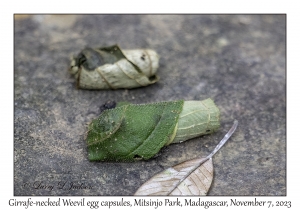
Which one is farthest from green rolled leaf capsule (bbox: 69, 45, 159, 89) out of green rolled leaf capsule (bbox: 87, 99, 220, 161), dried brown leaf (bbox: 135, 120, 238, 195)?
dried brown leaf (bbox: 135, 120, 238, 195)

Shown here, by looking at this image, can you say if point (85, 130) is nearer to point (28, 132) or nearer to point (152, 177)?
point (28, 132)

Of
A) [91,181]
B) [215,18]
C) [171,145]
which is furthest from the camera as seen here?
[215,18]

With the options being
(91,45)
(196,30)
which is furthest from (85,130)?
(196,30)

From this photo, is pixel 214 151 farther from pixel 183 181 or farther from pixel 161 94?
pixel 161 94

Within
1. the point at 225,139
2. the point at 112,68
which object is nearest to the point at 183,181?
the point at 225,139

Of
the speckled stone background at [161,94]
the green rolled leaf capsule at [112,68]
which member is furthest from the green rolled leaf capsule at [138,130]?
the green rolled leaf capsule at [112,68]

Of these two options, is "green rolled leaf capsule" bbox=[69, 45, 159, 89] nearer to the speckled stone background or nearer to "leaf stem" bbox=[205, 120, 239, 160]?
the speckled stone background
